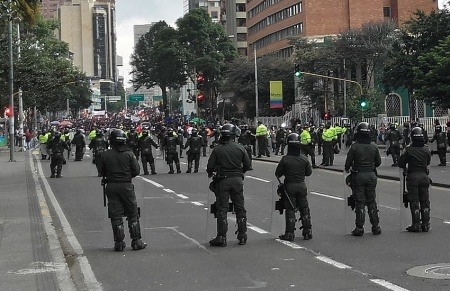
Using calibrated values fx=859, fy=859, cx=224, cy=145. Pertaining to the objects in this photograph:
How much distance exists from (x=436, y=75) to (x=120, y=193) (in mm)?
34585

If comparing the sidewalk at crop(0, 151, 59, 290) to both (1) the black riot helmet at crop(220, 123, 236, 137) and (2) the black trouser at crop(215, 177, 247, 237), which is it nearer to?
(2) the black trouser at crop(215, 177, 247, 237)

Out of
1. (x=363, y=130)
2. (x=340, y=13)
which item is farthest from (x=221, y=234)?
(x=340, y=13)

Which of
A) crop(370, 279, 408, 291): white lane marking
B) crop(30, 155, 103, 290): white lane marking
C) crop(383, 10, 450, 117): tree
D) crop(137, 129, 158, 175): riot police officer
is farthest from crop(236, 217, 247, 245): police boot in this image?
crop(383, 10, 450, 117): tree

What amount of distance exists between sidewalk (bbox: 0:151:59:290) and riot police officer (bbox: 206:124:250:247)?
8.21ft

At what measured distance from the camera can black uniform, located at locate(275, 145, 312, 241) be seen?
12.9 metres

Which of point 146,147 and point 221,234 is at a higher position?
point 146,147

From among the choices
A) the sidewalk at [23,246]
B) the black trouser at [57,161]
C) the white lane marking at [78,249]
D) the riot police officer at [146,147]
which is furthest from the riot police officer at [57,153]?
the white lane marking at [78,249]

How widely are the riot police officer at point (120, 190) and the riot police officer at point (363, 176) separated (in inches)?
134

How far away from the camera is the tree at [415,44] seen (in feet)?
170

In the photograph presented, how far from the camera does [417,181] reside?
1358cm

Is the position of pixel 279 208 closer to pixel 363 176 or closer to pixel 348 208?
pixel 363 176

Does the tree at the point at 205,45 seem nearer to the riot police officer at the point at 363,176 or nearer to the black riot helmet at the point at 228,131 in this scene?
the riot police officer at the point at 363,176

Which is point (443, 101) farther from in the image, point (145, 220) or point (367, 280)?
point (367, 280)

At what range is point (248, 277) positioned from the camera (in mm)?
9906
